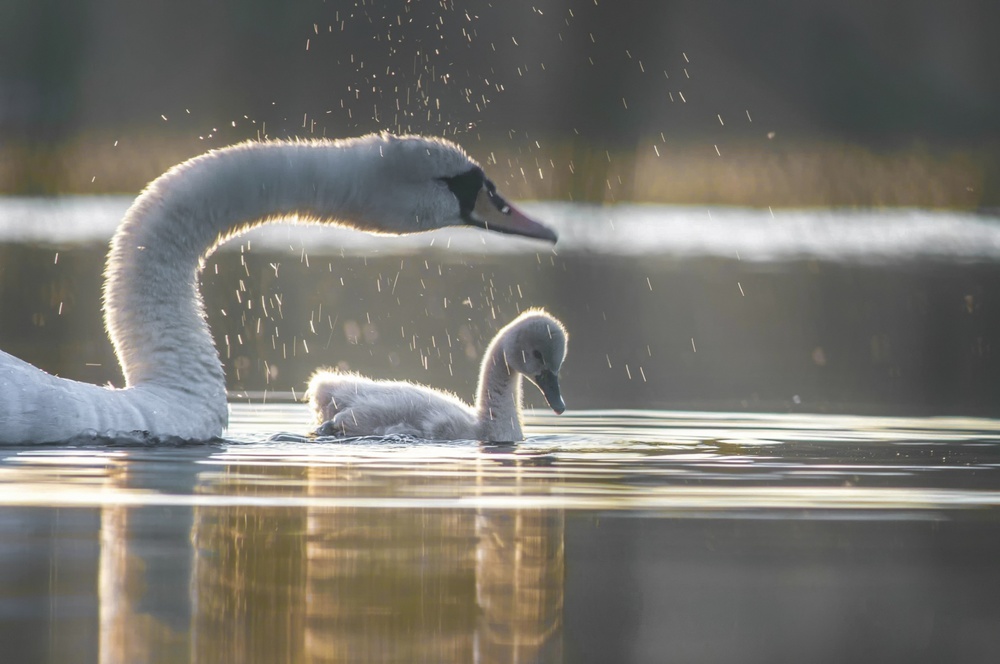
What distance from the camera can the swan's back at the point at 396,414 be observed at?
8.43 metres

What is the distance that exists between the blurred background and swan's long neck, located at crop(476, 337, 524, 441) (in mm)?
6714

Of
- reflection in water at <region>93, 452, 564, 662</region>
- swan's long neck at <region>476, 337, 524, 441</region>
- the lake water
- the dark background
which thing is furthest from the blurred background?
reflection in water at <region>93, 452, 564, 662</region>

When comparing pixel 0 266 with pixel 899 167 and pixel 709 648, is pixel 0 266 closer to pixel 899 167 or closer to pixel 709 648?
pixel 899 167

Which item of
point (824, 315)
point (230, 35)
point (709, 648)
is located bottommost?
point (709, 648)

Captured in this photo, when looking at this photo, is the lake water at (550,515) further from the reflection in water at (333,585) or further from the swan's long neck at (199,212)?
the swan's long neck at (199,212)

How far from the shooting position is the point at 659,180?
2847 centimetres

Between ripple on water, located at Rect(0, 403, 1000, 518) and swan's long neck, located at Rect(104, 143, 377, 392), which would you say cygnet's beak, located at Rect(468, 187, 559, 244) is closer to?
swan's long neck, located at Rect(104, 143, 377, 392)

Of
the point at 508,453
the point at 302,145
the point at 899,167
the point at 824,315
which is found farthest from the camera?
the point at 899,167

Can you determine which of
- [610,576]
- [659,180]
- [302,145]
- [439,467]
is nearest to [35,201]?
[659,180]

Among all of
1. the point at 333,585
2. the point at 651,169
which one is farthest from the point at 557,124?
the point at 333,585

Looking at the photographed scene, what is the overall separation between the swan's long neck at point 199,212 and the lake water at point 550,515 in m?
0.62

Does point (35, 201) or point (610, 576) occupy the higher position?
point (35, 201)

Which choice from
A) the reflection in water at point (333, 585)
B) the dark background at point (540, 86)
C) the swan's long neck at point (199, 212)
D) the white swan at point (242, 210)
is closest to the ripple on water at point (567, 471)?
the reflection in water at point (333, 585)

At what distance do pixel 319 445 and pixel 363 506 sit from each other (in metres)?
2.17
